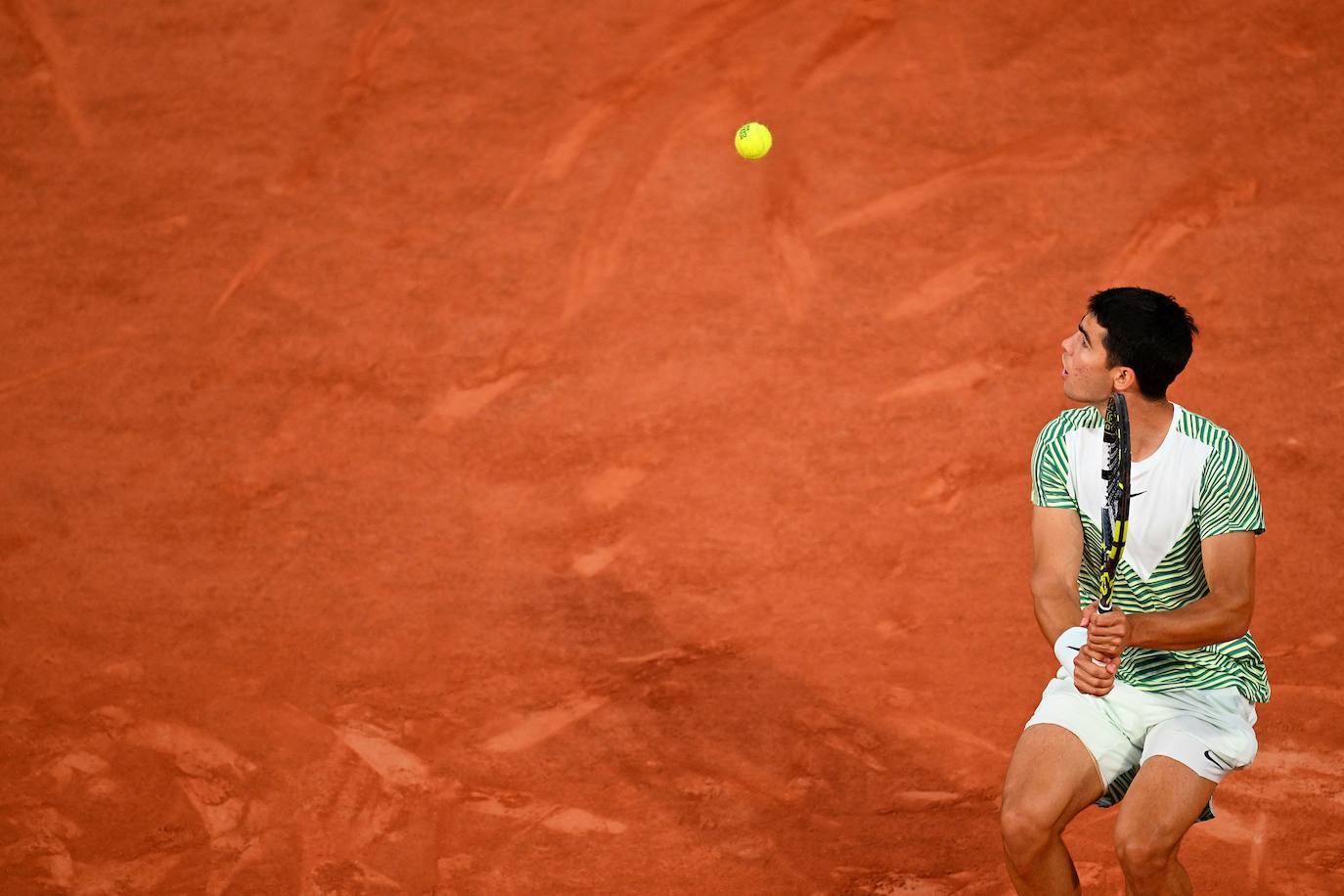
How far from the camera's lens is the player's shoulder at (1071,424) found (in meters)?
3.01

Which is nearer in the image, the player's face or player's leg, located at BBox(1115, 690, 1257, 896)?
player's leg, located at BBox(1115, 690, 1257, 896)

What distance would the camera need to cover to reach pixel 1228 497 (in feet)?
9.16

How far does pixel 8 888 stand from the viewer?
12.3 ft

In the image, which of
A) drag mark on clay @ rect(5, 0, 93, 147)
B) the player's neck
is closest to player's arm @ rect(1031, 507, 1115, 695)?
the player's neck

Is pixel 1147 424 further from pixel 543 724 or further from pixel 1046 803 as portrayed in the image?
pixel 543 724

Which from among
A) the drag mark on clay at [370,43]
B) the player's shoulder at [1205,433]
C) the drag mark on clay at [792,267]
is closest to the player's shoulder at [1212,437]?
the player's shoulder at [1205,433]

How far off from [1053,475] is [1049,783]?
702mm

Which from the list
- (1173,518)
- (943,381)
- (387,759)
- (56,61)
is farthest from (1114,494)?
(56,61)

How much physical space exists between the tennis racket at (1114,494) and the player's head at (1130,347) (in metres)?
0.06

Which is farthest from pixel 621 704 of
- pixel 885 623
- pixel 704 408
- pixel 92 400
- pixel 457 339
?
pixel 92 400

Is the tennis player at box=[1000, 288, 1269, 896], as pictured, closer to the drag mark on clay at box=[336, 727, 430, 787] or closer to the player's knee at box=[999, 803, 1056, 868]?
the player's knee at box=[999, 803, 1056, 868]

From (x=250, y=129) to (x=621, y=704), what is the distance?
2.94 metres

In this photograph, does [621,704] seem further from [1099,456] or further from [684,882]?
[1099,456]

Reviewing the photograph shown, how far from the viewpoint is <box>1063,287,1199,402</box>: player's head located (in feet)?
9.26
